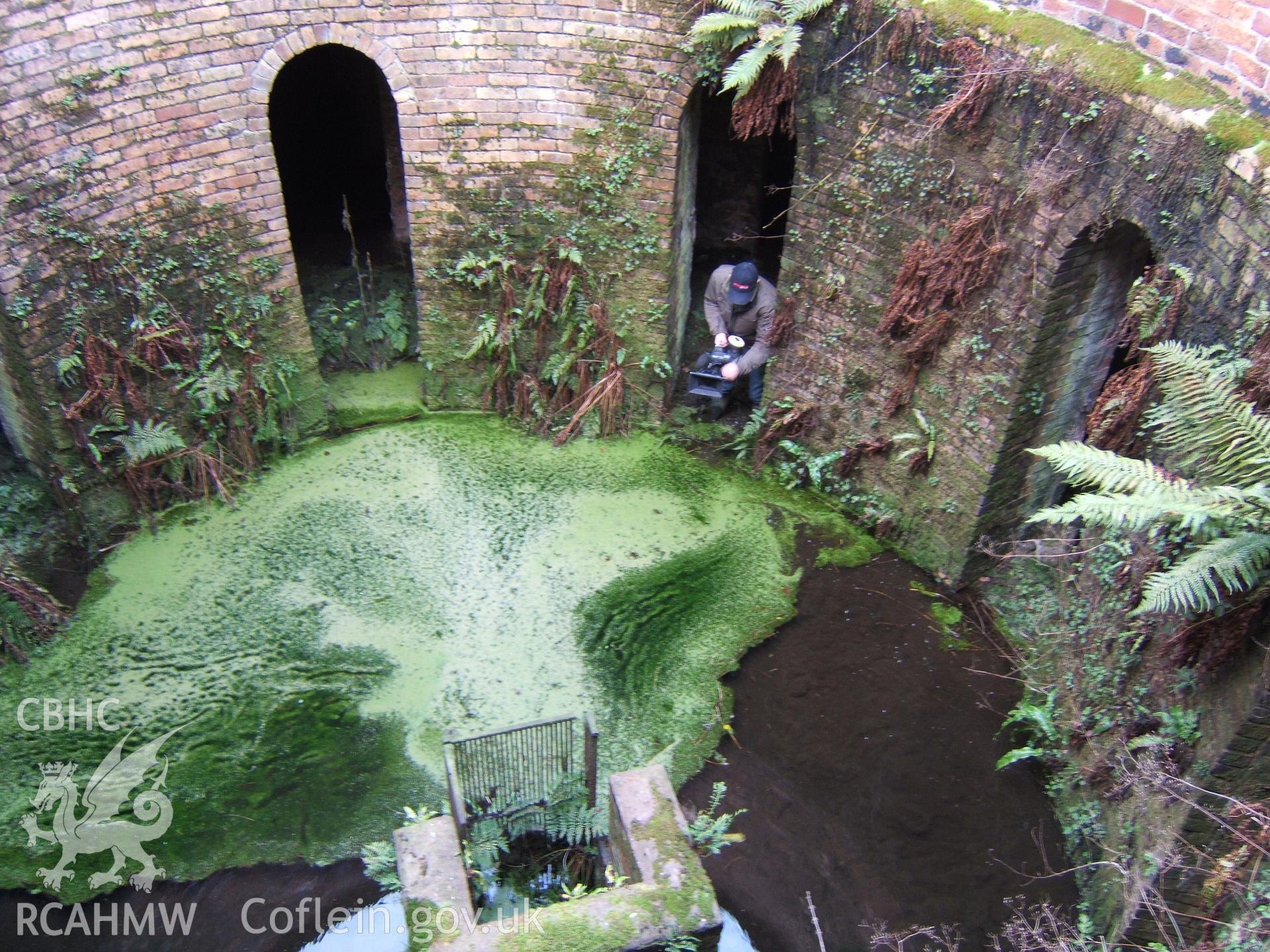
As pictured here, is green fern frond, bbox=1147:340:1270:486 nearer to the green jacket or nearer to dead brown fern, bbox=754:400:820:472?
dead brown fern, bbox=754:400:820:472

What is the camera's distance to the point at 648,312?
7.99 meters

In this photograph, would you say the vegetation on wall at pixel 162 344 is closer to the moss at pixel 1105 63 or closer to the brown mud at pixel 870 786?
the brown mud at pixel 870 786

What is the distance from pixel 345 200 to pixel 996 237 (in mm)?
5623

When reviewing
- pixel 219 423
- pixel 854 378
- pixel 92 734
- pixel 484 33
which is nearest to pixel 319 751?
pixel 92 734

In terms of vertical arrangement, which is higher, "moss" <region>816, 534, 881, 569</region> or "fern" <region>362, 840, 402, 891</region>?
"moss" <region>816, 534, 881, 569</region>

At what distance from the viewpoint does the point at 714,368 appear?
8.03 metres

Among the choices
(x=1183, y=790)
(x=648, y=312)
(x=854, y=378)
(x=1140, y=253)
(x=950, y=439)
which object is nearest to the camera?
(x=1183, y=790)

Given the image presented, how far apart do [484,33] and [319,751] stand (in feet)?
15.7

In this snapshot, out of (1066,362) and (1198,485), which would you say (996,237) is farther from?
(1198,485)

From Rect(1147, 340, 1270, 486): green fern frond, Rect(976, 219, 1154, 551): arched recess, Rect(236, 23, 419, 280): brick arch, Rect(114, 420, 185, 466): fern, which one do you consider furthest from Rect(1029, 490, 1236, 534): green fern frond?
Rect(114, 420, 185, 466): fern

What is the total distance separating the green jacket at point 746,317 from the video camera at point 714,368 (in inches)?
3.7

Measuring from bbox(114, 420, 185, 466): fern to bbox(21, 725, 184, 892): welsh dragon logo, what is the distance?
2047mm

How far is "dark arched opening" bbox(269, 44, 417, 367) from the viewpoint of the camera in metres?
8.62

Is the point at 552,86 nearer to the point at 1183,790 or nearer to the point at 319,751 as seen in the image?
the point at 319,751
